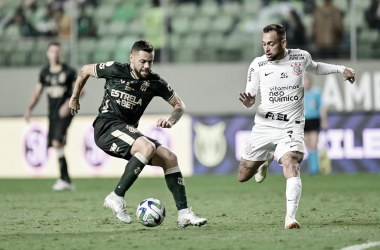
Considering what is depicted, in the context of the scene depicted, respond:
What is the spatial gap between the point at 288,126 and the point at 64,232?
89.1 inches

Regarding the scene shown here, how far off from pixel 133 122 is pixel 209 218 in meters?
1.24

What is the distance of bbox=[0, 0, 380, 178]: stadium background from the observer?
535 inches

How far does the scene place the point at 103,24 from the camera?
14602 millimetres

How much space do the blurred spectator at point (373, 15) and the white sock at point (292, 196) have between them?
8739 mm

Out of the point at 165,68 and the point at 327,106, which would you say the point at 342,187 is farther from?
the point at 165,68

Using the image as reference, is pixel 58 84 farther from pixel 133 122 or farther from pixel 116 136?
pixel 116 136

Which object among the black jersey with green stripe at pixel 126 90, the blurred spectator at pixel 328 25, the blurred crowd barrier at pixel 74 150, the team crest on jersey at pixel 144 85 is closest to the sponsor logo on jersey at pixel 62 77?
the blurred crowd barrier at pixel 74 150

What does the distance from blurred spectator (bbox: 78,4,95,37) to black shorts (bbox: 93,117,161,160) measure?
847 centimetres

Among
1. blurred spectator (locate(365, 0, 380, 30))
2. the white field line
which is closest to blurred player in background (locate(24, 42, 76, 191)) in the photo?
the white field line

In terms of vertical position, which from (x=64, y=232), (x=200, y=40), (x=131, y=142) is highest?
(x=200, y=40)

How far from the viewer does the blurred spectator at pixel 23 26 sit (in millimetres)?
14531

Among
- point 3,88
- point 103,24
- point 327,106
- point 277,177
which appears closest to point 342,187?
point 277,177

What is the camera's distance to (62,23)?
14523 millimetres

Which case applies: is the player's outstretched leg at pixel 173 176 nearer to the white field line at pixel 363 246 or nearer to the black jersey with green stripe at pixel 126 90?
the black jersey with green stripe at pixel 126 90
